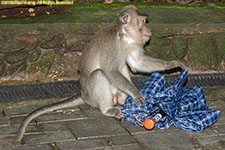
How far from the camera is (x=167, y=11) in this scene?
6.85 metres

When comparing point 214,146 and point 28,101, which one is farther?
point 28,101

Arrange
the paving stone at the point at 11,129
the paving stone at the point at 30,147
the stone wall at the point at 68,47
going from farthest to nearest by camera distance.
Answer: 1. the stone wall at the point at 68,47
2. the paving stone at the point at 11,129
3. the paving stone at the point at 30,147

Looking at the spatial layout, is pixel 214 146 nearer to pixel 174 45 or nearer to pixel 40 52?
pixel 174 45

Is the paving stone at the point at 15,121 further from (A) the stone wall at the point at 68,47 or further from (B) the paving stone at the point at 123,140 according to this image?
(A) the stone wall at the point at 68,47

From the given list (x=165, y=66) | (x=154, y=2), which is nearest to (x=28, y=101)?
(x=165, y=66)

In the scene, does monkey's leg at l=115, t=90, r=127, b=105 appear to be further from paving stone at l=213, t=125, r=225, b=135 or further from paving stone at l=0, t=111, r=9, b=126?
paving stone at l=0, t=111, r=9, b=126

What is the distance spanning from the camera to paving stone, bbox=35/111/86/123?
478 centimetres

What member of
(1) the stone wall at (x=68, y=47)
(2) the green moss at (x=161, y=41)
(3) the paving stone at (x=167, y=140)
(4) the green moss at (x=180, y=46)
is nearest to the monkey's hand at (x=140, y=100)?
(3) the paving stone at (x=167, y=140)

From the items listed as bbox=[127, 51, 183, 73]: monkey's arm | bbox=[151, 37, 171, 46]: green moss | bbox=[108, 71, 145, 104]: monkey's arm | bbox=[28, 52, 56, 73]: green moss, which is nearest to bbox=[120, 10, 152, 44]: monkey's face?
bbox=[127, 51, 183, 73]: monkey's arm

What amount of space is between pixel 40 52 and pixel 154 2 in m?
2.73

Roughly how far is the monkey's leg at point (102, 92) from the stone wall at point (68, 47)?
122 cm

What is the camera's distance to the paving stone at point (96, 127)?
4.44 meters

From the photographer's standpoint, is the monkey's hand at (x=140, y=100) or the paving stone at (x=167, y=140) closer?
the paving stone at (x=167, y=140)

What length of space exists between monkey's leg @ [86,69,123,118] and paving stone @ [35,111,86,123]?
0.84ft
